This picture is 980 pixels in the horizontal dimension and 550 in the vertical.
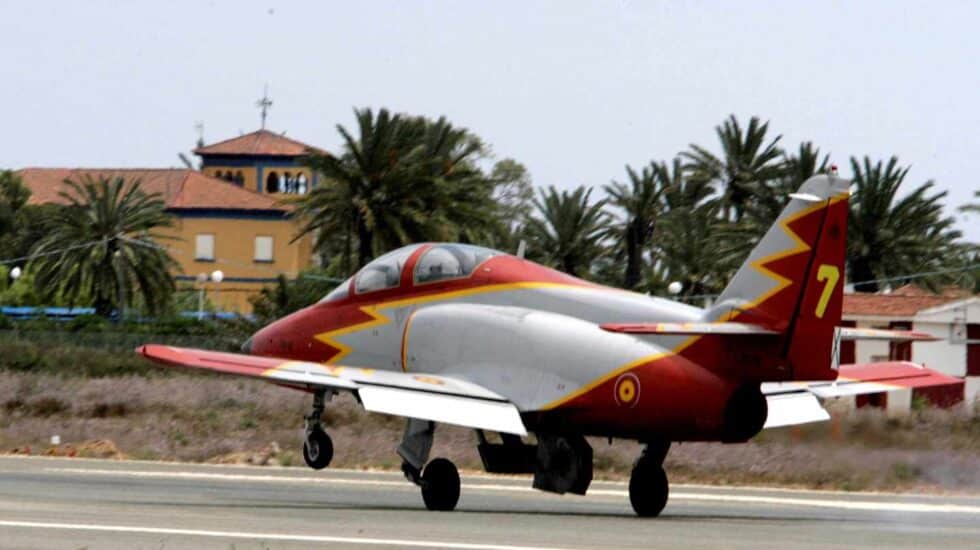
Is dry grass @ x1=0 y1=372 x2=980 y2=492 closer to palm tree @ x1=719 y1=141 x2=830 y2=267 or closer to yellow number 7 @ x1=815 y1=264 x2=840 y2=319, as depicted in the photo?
yellow number 7 @ x1=815 y1=264 x2=840 y2=319

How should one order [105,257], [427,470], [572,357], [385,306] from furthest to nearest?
[105,257] < [385,306] < [427,470] < [572,357]

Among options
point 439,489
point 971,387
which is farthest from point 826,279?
point 971,387

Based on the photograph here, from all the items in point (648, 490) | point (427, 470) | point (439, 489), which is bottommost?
point (439, 489)

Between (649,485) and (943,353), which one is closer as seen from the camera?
(649,485)

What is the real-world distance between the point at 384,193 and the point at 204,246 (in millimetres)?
62020

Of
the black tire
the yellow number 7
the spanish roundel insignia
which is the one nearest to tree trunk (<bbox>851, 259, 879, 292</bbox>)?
the black tire

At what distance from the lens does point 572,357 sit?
850 inches

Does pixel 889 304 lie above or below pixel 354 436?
above

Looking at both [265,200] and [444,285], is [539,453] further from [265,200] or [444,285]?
[265,200]

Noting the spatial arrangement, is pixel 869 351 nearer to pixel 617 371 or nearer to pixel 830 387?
pixel 830 387

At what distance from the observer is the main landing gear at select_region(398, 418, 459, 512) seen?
22.1 metres

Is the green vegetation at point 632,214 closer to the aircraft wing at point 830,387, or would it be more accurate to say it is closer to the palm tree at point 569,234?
the palm tree at point 569,234

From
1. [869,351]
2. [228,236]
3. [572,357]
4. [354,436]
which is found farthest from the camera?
[228,236]

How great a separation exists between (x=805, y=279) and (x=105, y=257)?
62052 mm
